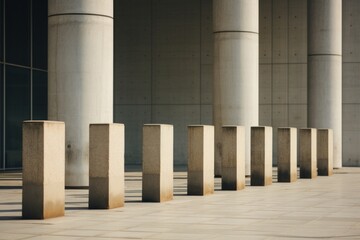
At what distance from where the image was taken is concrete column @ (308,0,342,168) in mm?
38375

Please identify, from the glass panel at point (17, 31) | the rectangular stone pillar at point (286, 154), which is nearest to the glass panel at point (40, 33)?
the glass panel at point (17, 31)

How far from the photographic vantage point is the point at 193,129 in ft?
68.0

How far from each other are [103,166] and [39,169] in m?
2.36

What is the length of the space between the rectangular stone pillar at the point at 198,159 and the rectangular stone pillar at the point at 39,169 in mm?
6353

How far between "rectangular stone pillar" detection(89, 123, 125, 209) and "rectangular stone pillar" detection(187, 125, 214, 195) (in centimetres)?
409

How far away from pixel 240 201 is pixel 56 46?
712 cm

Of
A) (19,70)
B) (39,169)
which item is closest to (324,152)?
(19,70)

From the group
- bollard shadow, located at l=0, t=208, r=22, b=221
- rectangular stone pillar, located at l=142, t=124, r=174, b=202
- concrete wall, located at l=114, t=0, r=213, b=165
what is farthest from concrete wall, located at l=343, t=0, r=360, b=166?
→ bollard shadow, located at l=0, t=208, r=22, b=221

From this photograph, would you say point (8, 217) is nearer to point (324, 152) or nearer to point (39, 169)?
point (39, 169)

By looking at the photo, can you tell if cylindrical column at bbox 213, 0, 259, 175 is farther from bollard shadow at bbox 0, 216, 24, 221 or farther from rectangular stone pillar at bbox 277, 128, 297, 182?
bollard shadow at bbox 0, 216, 24, 221

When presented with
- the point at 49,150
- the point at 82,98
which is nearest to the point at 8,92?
the point at 82,98

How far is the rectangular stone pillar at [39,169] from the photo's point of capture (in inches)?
573

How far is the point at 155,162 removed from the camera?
60.3ft

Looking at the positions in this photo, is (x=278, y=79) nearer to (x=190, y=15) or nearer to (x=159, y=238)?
(x=190, y=15)
